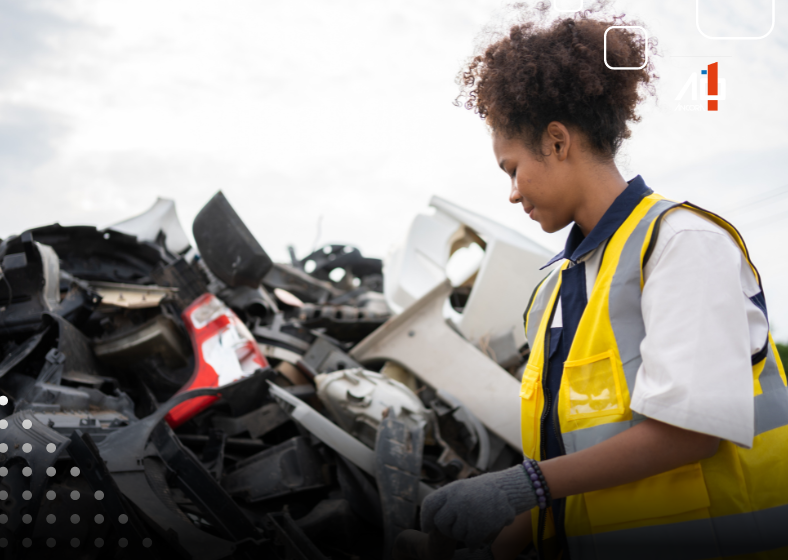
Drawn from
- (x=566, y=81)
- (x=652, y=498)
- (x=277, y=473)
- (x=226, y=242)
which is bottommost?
(x=277, y=473)

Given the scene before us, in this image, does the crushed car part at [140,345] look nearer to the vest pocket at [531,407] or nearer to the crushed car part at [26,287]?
the crushed car part at [26,287]

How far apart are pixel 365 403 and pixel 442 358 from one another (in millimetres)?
979

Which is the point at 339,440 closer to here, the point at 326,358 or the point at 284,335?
the point at 326,358

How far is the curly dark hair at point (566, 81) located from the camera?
131 centimetres

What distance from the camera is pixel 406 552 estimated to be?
1587mm

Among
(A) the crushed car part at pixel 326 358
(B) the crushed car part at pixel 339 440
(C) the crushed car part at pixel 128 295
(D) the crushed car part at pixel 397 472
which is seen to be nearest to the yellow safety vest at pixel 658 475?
(D) the crushed car part at pixel 397 472

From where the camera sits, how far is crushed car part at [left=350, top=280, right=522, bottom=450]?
378cm

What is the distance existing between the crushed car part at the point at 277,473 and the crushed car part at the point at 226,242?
1579 millimetres

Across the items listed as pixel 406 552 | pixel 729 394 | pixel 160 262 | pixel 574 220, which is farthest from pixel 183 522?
pixel 160 262

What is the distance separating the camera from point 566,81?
131cm

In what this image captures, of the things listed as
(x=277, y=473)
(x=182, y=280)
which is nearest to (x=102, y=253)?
(x=182, y=280)

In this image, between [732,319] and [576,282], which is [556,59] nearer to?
[576,282]

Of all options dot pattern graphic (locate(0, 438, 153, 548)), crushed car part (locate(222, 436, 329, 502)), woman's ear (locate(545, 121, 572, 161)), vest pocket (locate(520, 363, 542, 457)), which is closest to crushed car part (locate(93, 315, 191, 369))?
crushed car part (locate(222, 436, 329, 502))

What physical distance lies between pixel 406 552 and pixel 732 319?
3.57ft
